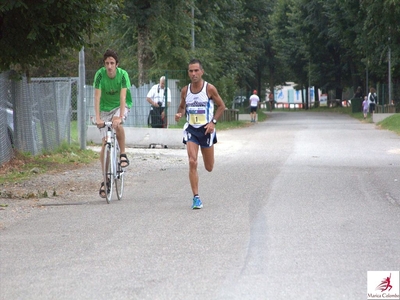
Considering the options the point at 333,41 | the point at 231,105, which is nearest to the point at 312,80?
the point at 333,41

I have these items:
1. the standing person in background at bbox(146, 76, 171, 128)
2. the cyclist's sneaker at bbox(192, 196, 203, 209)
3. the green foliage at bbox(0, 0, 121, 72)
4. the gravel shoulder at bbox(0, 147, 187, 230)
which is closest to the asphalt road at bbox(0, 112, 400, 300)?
the cyclist's sneaker at bbox(192, 196, 203, 209)

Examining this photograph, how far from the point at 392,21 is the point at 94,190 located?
23.9m

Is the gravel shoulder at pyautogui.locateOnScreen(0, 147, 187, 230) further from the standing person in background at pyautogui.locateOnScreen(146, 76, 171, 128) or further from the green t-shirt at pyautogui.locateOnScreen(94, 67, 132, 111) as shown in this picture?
the standing person in background at pyautogui.locateOnScreen(146, 76, 171, 128)

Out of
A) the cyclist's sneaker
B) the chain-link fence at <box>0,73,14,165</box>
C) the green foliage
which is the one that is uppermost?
the green foliage

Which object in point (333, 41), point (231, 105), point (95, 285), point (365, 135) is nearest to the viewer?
point (95, 285)

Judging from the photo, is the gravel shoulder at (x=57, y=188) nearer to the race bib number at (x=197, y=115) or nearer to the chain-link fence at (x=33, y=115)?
the chain-link fence at (x=33, y=115)

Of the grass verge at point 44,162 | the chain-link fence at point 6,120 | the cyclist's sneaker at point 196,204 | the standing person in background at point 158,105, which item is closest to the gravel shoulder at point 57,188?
the grass verge at point 44,162

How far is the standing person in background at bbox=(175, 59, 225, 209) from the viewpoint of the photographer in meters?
10.5

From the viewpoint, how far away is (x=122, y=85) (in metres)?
11.6

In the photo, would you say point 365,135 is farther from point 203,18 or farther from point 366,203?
point 366,203

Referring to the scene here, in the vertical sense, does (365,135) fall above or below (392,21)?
below

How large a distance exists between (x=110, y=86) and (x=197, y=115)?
1630 millimetres

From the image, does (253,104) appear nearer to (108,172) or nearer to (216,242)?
(108,172)

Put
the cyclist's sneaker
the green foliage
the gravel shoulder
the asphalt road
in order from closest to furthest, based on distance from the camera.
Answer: the asphalt road → the cyclist's sneaker → the gravel shoulder → the green foliage
